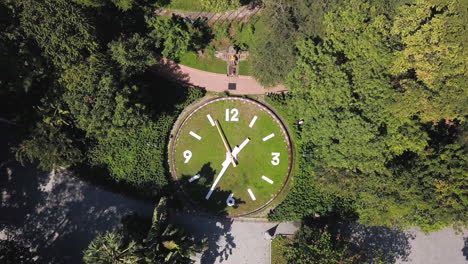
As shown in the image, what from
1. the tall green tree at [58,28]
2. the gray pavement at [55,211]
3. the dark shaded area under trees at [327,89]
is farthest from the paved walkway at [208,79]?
the gray pavement at [55,211]

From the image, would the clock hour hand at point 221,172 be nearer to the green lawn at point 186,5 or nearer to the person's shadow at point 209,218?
the person's shadow at point 209,218

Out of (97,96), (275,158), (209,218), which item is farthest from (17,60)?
(275,158)

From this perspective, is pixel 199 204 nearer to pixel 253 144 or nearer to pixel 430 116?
pixel 253 144

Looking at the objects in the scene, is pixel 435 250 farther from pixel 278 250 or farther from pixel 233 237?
pixel 233 237

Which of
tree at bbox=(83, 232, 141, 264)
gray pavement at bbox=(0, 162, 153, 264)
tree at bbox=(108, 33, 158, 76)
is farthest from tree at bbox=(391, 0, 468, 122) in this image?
gray pavement at bbox=(0, 162, 153, 264)

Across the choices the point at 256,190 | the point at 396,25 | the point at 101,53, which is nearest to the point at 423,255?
the point at 256,190

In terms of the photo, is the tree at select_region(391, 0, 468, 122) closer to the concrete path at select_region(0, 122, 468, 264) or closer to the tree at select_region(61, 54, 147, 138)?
the concrete path at select_region(0, 122, 468, 264)
